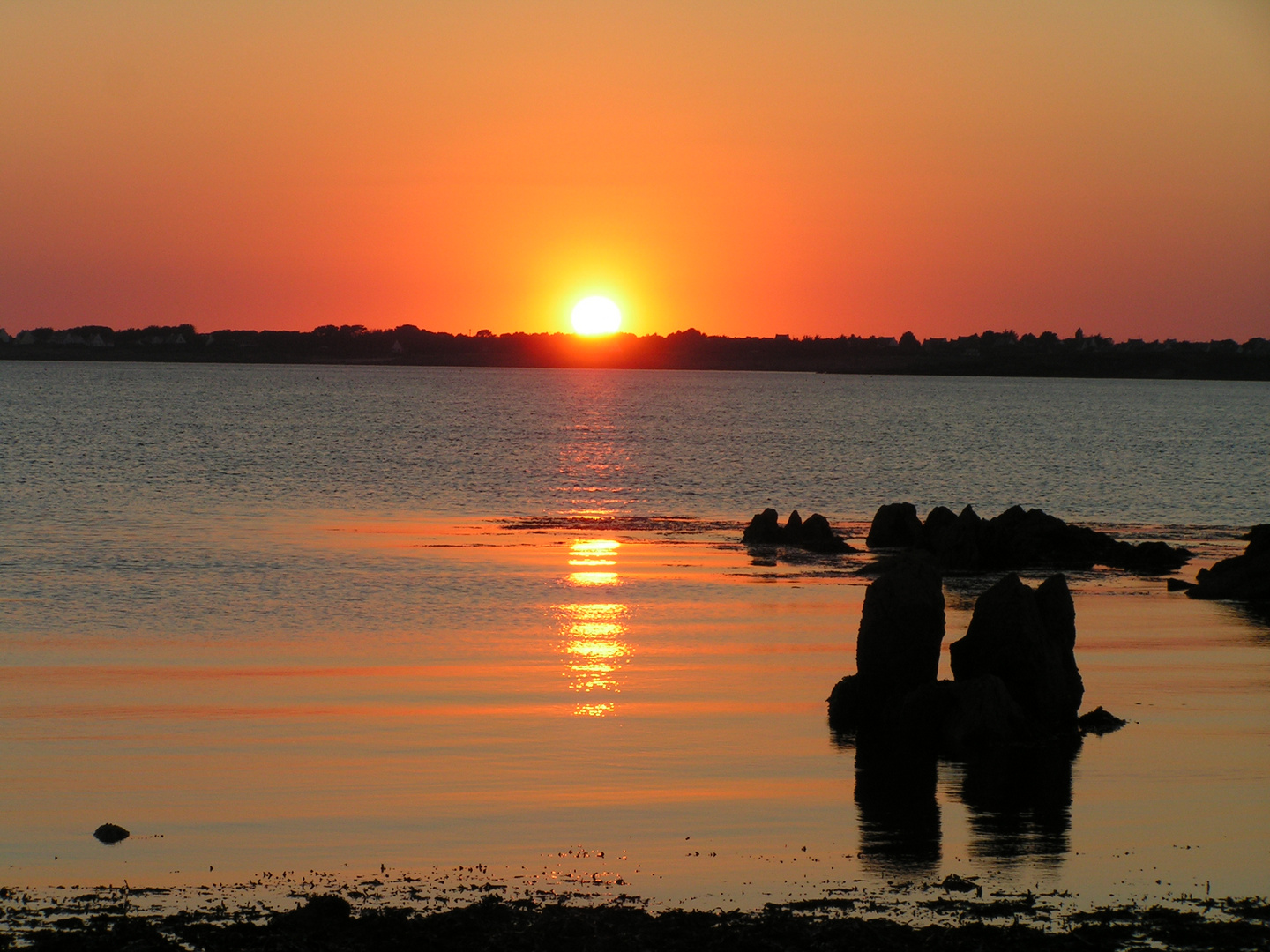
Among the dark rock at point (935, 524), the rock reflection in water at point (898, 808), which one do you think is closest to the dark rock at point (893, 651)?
the rock reflection in water at point (898, 808)

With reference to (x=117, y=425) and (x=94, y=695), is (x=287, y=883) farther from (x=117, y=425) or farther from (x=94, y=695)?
(x=117, y=425)

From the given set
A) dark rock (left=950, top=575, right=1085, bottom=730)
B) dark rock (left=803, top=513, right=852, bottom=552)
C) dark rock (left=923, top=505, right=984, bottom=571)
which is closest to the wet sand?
dark rock (left=950, top=575, right=1085, bottom=730)

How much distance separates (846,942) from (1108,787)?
722cm

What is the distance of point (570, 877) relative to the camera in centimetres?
1302

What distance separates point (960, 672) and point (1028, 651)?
1.59 meters

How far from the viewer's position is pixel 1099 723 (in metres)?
20.1

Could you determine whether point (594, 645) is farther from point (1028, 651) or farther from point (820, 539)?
point (820, 539)

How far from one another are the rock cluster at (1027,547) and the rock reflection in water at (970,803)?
21.9 meters

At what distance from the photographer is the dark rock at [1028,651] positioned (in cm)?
2009

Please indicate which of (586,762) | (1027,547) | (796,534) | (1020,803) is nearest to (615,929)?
(586,762)

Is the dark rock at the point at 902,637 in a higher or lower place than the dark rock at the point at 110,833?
higher

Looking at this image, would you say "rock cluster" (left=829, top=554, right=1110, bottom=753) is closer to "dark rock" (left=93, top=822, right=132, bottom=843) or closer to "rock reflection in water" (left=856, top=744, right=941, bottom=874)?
"rock reflection in water" (left=856, top=744, right=941, bottom=874)

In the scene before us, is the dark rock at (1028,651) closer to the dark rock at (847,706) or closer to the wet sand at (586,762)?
the wet sand at (586,762)

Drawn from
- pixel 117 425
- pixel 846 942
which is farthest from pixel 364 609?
pixel 117 425
